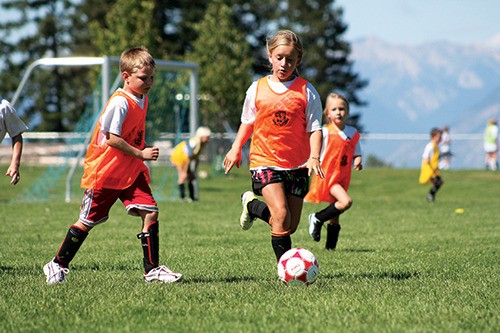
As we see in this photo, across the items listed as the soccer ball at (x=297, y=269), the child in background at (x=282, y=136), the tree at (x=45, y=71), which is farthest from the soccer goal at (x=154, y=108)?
the tree at (x=45, y=71)

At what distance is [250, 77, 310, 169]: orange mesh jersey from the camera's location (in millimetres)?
6965

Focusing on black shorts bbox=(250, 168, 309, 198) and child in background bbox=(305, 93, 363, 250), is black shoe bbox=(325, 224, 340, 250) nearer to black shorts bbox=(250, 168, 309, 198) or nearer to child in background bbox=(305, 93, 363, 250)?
child in background bbox=(305, 93, 363, 250)

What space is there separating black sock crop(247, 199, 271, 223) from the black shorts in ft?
1.50

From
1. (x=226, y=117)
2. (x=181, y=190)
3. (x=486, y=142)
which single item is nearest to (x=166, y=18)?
(x=226, y=117)

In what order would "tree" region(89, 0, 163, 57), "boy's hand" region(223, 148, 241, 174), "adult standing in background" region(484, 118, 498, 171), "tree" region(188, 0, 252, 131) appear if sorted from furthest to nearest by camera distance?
"tree" region(89, 0, 163, 57)
"tree" region(188, 0, 252, 131)
"adult standing in background" region(484, 118, 498, 171)
"boy's hand" region(223, 148, 241, 174)

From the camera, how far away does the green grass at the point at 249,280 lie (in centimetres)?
528

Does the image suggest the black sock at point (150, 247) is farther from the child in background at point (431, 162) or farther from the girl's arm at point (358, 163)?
the child in background at point (431, 162)

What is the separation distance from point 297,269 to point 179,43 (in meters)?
52.4

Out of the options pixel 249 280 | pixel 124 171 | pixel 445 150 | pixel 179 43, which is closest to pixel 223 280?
pixel 249 280

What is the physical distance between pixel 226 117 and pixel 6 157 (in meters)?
11.9

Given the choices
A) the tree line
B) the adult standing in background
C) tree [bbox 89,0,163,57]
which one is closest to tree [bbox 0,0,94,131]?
the tree line

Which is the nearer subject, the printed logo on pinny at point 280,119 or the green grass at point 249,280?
the green grass at point 249,280

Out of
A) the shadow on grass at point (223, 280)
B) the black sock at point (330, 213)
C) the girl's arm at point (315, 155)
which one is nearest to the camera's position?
the girl's arm at point (315, 155)

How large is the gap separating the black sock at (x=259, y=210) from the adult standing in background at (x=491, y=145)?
25438 mm
